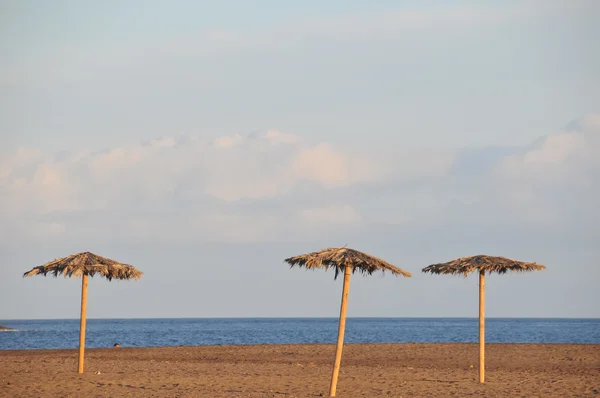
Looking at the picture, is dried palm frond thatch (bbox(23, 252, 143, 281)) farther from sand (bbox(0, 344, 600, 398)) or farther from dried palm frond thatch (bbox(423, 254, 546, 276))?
dried palm frond thatch (bbox(423, 254, 546, 276))

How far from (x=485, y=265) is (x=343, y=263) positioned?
15.3 ft

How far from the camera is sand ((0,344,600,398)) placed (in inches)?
755

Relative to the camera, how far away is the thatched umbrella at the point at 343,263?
16953 mm

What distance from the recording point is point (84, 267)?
21375mm

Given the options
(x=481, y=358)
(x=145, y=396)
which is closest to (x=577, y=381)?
(x=481, y=358)

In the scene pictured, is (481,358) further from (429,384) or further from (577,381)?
(577,381)

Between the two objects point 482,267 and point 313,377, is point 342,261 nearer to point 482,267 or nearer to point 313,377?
point 482,267

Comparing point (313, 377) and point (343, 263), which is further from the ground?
point (343, 263)

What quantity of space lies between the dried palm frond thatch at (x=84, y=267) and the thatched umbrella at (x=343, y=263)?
6627mm

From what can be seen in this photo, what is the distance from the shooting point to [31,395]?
1836 centimetres

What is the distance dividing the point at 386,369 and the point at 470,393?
7508mm

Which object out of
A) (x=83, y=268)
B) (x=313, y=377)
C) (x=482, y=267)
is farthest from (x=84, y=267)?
(x=482, y=267)

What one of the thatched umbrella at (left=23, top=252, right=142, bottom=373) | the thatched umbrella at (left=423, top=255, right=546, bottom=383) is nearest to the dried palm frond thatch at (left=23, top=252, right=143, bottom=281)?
the thatched umbrella at (left=23, top=252, right=142, bottom=373)

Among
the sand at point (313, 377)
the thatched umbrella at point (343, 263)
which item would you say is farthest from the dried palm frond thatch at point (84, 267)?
the thatched umbrella at point (343, 263)
